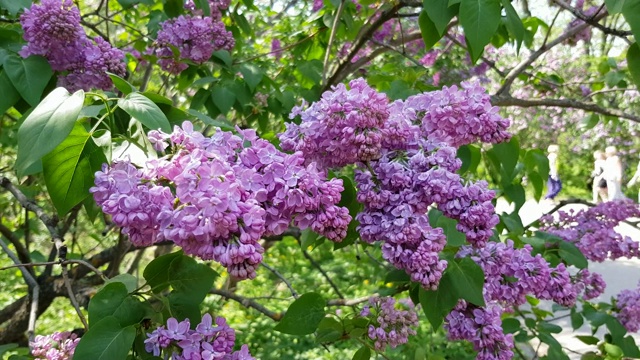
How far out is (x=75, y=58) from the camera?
173 centimetres

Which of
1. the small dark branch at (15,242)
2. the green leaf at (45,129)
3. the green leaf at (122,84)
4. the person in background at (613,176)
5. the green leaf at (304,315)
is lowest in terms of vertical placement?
the small dark branch at (15,242)

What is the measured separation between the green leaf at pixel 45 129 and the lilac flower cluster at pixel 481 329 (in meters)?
1.04

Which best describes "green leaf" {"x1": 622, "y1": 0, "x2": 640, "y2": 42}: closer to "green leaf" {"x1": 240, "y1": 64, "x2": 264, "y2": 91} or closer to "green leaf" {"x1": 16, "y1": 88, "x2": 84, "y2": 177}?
"green leaf" {"x1": 16, "y1": 88, "x2": 84, "y2": 177}

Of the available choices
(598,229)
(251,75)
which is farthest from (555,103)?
(251,75)

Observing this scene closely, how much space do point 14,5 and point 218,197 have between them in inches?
49.6

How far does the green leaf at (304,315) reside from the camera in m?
1.54

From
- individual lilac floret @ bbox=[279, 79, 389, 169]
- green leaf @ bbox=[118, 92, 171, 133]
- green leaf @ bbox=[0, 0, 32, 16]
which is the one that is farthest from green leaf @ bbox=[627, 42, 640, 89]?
green leaf @ bbox=[0, 0, 32, 16]

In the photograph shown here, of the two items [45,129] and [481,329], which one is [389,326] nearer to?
[481,329]

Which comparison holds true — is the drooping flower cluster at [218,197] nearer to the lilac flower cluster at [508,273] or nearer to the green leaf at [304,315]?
the green leaf at [304,315]

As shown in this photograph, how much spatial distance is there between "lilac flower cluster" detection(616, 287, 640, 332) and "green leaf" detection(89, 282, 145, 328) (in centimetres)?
243

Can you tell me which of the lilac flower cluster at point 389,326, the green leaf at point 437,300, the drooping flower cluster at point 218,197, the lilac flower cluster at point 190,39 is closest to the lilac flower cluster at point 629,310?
the lilac flower cluster at point 389,326

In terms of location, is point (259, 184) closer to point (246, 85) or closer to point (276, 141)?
point (276, 141)

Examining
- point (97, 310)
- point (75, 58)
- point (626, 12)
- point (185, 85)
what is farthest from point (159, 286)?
point (185, 85)

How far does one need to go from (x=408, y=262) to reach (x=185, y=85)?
1804mm
